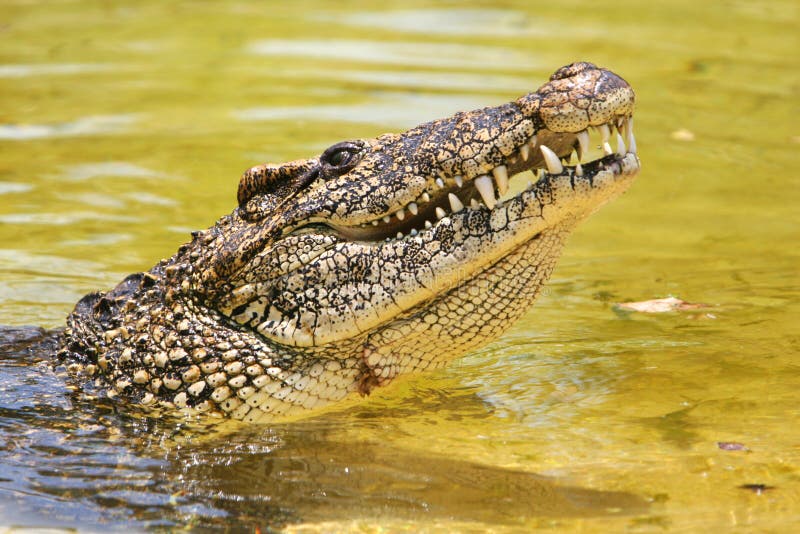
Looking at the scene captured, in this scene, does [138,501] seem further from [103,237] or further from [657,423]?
[103,237]

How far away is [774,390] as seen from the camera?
4.99m

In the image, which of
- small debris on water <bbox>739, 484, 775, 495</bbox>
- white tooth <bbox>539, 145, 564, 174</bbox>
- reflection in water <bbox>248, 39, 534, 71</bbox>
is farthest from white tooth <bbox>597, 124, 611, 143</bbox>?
reflection in water <bbox>248, 39, 534, 71</bbox>

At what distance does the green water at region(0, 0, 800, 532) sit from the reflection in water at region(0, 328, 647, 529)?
1 centimetres

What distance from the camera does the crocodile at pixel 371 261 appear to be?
414cm

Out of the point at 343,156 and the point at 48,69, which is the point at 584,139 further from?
the point at 48,69

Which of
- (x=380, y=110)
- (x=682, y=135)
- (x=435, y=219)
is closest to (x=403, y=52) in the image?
(x=380, y=110)

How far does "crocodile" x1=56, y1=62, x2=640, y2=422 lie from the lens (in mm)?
4137

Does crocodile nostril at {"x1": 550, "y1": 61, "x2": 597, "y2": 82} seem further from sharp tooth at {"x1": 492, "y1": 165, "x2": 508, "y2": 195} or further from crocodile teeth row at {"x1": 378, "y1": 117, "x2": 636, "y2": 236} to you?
sharp tooth at {"x1": 492, "y1": 165, "x2": 508, "y2": 195}

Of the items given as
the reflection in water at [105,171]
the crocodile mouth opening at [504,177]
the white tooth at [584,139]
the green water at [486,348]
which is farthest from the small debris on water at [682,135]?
the white tooth at [584,139]

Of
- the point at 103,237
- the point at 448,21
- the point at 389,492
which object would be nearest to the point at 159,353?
the point at 389,492

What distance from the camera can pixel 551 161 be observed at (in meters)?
4.09

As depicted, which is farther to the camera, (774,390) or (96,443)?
(774,390)

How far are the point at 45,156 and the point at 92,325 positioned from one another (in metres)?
4.76

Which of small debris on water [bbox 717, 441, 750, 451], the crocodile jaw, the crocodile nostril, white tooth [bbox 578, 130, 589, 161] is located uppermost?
the crocodile nostril
